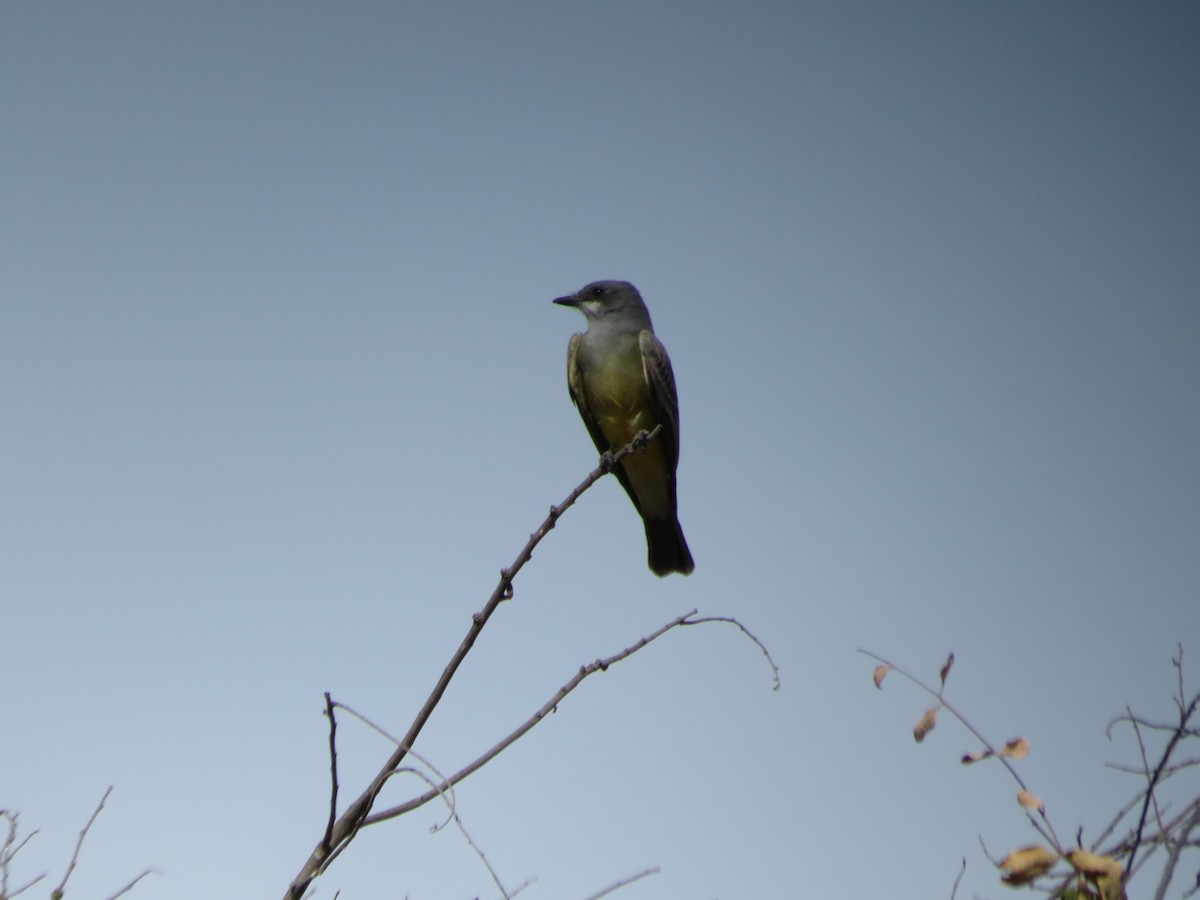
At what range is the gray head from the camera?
316 inches

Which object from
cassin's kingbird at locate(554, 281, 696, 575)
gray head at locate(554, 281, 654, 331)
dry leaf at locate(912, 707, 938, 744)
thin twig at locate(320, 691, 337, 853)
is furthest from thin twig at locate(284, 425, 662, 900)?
gray head at locate(554, 281, 654, 331)

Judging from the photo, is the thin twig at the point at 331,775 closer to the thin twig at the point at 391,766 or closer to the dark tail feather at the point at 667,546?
the thin twig at the point at 391,766

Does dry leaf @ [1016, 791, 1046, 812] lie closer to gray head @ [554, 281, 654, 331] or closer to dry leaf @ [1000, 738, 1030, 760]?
dry leaf @ [1000, 738, 1030, 760]

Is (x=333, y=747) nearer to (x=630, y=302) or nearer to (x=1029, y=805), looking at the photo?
(x=1029, y=805)

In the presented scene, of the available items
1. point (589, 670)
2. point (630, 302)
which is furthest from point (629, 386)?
point (589, 670)

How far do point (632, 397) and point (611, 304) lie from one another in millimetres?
954

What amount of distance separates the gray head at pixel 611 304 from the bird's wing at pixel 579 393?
0.82ft

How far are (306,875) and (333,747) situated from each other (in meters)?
0.22

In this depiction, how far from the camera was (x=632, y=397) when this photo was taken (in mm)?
7543

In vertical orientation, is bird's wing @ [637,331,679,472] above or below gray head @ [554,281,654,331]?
below

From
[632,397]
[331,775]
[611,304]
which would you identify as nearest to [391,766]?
[331,775]

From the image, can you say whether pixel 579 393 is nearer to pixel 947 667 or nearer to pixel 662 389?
pixel 662 389

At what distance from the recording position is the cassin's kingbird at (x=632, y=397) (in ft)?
24.9

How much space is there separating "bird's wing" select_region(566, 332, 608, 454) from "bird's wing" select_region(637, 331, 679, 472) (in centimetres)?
48
